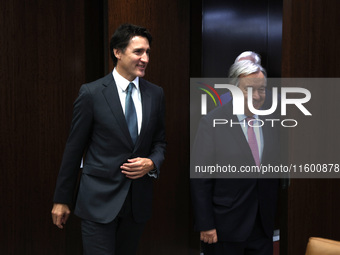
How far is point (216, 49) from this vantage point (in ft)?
12.6

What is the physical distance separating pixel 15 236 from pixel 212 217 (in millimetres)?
1590

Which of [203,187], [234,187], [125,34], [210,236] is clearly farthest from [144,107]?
[210,236]

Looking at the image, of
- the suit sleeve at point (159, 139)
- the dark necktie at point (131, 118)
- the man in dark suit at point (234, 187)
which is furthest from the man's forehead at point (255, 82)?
the dark necktie at point (131, 118)

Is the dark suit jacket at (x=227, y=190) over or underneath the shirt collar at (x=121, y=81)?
underneath

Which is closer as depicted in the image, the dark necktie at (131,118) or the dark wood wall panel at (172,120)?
the dark necktie at (131,118)

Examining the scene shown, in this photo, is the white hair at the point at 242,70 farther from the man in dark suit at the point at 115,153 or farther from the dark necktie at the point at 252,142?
the man in dark suit at the point at 115,153

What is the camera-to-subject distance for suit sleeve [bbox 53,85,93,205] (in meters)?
2.32

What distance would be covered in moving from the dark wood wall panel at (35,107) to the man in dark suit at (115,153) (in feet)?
2.85

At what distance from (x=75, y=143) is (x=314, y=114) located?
1.33m

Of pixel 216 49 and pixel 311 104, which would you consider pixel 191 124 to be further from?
pixel 311 104

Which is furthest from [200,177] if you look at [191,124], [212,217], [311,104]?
[191,124]

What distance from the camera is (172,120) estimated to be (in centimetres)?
348

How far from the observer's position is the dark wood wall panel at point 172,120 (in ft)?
10.9

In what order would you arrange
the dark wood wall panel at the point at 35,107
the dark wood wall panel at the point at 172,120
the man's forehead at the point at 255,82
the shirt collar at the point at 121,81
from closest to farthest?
the man's forehead at the point at 255,82 < the shirt collar at the point at 121,81 < the dark wood wall panel at the point at 35,107 < the dark wood wall panel at the point at 172,120
